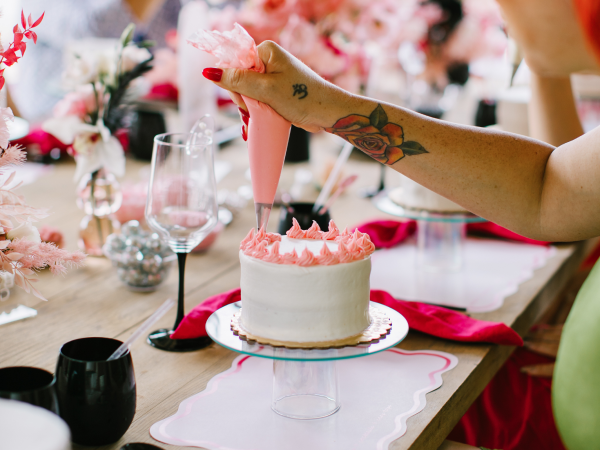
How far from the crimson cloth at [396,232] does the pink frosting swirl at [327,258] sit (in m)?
0.70

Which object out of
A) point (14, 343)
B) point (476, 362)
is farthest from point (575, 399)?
point (14, 343)

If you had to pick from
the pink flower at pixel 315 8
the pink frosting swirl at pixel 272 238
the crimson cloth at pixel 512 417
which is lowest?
the crimson cloth at pixel 512 417

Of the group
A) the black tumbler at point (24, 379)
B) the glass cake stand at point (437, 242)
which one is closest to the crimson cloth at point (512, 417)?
the glass cake stand at point (437, 242)

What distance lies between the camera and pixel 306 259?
732 mm

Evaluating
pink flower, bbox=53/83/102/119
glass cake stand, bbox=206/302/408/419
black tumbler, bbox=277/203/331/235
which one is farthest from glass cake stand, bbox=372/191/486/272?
pink flower, bbox=53/83/102/119

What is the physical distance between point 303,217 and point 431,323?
339 millimetres

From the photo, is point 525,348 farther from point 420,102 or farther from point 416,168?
point 420,102

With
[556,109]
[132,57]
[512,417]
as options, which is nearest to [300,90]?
[132,57]

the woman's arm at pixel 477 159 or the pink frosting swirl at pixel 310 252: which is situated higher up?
the woman's arm at pixel 477 159

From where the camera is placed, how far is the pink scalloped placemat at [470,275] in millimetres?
1176

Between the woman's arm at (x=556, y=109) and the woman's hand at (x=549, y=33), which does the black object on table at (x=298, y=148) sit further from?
the woman's hand at (x=549, y=33)

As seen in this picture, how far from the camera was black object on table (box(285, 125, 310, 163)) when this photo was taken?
211 centimetres

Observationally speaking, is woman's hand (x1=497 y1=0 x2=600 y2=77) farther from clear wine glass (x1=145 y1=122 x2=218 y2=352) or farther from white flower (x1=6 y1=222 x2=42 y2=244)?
white flower (x1=6 y1=222 x2=42 y2=244)

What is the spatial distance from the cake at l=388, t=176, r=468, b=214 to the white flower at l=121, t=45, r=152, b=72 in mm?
599
